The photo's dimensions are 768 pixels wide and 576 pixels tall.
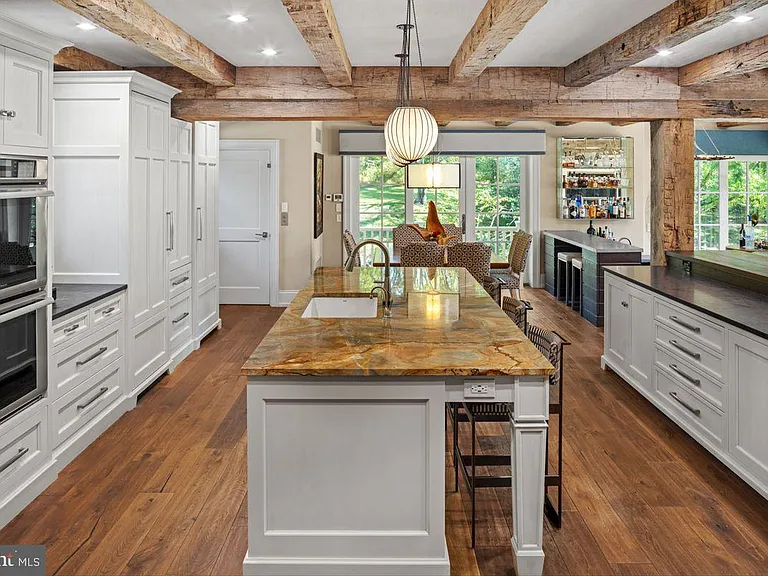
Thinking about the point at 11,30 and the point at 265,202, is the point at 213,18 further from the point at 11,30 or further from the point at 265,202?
the point at 265,202

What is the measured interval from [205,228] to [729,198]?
796cm

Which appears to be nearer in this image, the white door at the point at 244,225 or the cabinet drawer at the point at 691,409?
the cabinet drawer at the point at 691,409

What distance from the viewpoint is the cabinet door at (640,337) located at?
4686mm

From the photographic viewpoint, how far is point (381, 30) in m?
4.42

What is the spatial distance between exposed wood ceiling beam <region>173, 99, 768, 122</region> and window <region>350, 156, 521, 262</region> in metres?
4.61

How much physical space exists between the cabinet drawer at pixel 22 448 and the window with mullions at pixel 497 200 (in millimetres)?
8010

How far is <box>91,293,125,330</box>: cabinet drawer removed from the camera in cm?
411

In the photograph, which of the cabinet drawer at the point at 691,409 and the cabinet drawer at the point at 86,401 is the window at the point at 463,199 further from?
the cabinet drawer at the point at 86,401

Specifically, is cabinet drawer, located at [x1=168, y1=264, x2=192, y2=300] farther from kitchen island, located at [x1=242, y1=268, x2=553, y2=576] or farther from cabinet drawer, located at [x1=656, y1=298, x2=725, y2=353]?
cabinet drawer, located at [x1=656, y1=298, x2=725, y2=353]

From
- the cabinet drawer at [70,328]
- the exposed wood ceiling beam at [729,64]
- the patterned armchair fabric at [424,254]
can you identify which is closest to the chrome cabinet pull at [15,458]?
the cabinet drawer at [70,328]

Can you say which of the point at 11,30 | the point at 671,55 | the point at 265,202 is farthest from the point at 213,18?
the point at 265,202

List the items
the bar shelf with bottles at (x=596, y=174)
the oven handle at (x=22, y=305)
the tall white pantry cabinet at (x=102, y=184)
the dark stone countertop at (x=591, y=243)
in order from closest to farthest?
the oven handle at (x=22, y=305) < the tall white pantry cabinet at (x=102, y=184) < the dark stone countertop at (x=591, y=243) < the bar shelf with bottles at (x=596, y=174)

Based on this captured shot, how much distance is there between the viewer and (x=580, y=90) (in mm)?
5762

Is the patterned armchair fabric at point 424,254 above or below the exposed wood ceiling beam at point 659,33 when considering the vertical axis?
below
